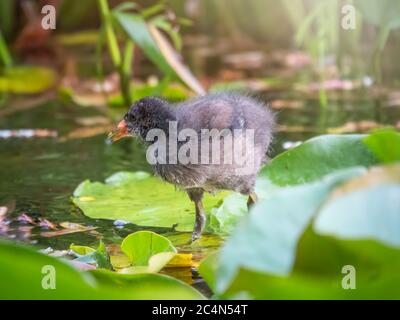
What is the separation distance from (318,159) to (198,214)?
2.26 feet

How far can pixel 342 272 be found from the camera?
1665 millimetres

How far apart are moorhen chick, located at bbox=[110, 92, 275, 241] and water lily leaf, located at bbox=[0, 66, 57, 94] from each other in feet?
10.2

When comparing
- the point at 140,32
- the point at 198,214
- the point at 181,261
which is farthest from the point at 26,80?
the point at 181,261

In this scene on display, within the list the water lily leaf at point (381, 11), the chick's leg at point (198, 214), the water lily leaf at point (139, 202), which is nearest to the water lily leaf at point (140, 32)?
the water lily leaf at point (139, 202)

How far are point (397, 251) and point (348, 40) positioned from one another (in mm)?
3949

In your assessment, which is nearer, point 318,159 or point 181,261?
point 318,159

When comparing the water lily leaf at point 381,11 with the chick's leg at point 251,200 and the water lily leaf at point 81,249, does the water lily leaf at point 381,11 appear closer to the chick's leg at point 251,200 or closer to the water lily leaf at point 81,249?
the chick's leg at point 251,200

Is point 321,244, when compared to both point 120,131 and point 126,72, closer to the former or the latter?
point 120,131

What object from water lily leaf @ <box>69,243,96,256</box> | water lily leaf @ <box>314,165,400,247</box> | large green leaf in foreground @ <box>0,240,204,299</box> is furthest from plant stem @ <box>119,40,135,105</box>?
water lily leaf @ <box>314,165,400,247</box>

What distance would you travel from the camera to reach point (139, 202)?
3318mm
